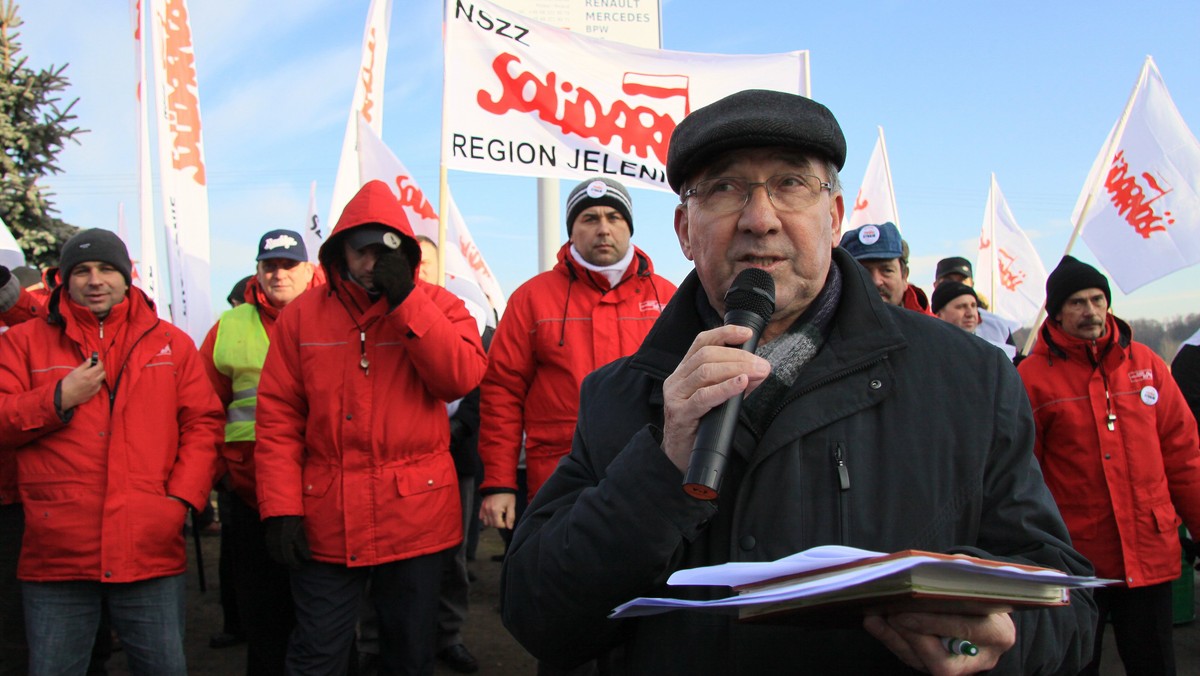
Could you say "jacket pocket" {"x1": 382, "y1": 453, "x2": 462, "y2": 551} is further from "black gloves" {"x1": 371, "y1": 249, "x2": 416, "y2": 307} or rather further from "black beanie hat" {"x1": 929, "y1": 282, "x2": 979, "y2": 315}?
"black beanie hat" {"x1": 929, "y1": 282, "x2": 979, "y2": 315}

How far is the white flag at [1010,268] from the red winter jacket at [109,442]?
35.9ft

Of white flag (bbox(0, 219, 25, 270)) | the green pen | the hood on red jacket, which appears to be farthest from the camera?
white flag (bbox(0, 219, 25, 270))

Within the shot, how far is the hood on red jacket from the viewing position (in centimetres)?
373

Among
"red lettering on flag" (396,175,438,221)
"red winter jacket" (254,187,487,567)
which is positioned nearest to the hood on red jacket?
"red winter jacket" (254,187,487,567)

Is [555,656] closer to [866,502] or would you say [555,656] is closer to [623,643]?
[623,643]

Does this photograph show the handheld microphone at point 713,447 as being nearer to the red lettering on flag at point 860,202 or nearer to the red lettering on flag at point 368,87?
the red lettering on flag at point 368,87

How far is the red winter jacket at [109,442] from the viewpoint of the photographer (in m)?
3.49

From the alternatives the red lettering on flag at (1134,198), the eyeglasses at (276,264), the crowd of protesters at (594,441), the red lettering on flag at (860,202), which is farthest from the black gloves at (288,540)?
the red lettering on flag at (860,202)

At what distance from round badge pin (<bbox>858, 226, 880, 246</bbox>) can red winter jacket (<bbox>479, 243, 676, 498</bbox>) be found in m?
1.10

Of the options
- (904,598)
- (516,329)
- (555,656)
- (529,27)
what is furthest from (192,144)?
(904,598)

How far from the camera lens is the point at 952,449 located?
141cm

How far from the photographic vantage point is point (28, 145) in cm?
1068

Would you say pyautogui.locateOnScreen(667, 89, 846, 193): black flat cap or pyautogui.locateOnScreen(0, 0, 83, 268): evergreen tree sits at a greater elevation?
pyautogui.locateOnScreen(0, 0, 83, 268): evergreen tree

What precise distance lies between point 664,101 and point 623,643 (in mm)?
4590
